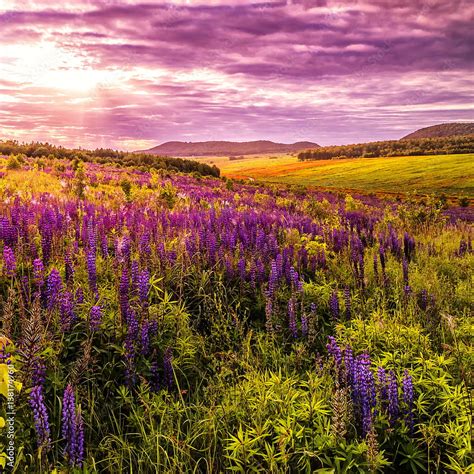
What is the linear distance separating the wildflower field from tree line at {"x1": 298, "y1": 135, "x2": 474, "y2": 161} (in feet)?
334

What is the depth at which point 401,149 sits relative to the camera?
117m

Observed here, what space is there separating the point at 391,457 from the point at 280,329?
204 cm

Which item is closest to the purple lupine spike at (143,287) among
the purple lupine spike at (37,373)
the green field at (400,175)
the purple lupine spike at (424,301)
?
the purple lupine spike at (37,373)

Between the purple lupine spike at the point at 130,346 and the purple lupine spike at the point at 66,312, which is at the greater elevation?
the purple lupine spike at the point at 66,312

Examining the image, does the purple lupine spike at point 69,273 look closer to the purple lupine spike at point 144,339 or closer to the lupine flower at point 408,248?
the purple lupine spike at point 144,339

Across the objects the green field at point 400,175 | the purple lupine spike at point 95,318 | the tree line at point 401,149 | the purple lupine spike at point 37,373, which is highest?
the tree line at point 401,149

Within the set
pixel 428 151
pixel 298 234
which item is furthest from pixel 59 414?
pixel 428 151

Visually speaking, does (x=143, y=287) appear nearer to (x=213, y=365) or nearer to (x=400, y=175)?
(x=213, y=365)

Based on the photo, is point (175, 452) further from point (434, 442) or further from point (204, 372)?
point (434, 442)

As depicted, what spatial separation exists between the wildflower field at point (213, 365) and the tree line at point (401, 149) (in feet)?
334

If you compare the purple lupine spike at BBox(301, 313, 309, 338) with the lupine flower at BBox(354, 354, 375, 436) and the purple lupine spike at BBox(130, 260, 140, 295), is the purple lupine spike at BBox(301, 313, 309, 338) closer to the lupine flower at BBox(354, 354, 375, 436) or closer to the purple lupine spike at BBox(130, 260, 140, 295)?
the lupine flower at BBox(354, 354, 375, 436)

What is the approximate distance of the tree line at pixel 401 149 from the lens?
10235 cm

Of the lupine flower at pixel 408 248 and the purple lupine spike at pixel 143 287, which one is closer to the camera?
the purple lupine spike at pixel 143 287

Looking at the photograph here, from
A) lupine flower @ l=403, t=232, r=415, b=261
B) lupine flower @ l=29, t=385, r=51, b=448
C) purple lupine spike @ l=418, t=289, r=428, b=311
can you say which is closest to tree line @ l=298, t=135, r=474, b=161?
lupine flower @ l=403, t=232, r=415, b=261
